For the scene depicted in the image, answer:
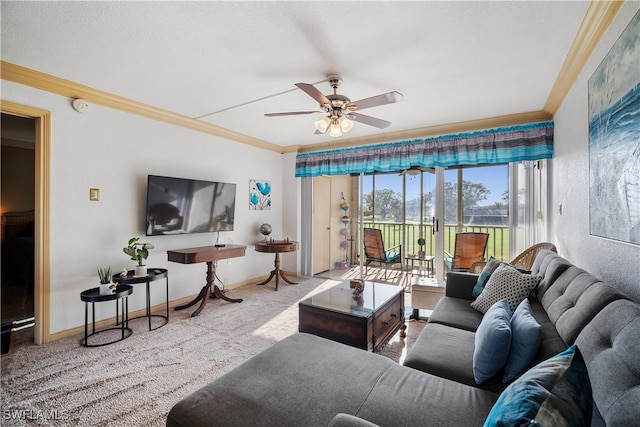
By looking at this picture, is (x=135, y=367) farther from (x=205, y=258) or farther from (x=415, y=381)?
(x=415, y=381)

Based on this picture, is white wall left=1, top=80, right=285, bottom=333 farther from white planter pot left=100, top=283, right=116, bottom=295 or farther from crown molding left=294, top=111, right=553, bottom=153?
crown molding left=294, top=111, right=553, bottom=153

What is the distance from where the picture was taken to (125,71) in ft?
8.09

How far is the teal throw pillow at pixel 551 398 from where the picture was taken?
2.10 feet

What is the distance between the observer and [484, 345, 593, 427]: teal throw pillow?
2.10ft

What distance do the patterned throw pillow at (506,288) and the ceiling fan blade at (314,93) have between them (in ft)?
6.30

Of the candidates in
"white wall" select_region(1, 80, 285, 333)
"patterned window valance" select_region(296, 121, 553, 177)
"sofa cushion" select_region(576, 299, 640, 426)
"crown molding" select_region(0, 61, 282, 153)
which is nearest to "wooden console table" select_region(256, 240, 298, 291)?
"white wall" select_region(1, 80, 285, 333)

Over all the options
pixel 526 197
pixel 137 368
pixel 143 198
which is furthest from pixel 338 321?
pixel 526 197

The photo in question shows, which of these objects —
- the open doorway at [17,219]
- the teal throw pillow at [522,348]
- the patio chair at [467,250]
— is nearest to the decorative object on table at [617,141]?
the teal throw pillow at [522,348]

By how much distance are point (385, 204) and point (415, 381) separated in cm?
472

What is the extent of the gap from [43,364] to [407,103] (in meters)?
4.00

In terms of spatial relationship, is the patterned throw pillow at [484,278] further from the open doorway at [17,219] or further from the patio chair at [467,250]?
the open doorway at [17,219]

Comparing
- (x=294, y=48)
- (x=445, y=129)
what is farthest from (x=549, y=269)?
(x=445, y=129)

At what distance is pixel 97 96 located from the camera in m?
2.88

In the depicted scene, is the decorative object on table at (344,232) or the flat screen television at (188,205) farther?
the decorative object on table at (344,232)
